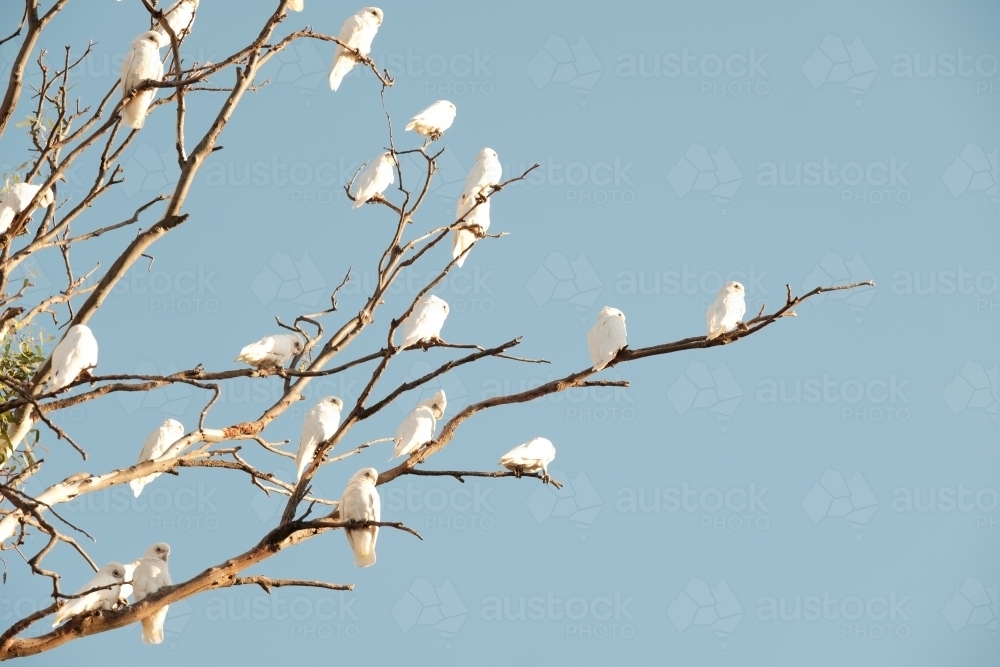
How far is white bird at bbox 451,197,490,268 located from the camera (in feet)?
14.4

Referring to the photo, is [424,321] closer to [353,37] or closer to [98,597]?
[353,37]

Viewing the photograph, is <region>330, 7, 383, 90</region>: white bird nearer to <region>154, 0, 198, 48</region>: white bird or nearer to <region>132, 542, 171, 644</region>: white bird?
<region>154, 0, 198, 48</region>: white bird

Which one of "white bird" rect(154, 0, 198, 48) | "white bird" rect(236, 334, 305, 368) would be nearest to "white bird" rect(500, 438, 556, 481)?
"white bird" rect(236, 334, 305, 368)

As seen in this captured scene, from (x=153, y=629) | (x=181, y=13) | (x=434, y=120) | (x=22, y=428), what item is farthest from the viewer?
(x=434, y=120)

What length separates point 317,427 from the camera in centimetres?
444

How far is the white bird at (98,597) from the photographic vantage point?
3.64 meters

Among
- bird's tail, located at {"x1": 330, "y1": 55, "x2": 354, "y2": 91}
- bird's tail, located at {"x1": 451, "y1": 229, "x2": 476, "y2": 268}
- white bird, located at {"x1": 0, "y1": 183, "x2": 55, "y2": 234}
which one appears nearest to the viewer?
white bird, located at {"x1": 0, "y1": 183, "x2": 55, "y2": 234}

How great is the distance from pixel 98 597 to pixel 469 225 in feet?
6.68

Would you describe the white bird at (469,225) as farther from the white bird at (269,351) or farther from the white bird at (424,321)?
the white bird at (269,351)

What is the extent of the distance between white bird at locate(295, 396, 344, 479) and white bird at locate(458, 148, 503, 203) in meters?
1.19

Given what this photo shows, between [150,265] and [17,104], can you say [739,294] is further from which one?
[17,104]

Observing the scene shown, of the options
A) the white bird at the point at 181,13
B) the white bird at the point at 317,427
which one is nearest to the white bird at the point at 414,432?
the white bird at the point at 317,427

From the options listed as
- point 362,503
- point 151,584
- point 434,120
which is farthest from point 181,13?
point 151,584

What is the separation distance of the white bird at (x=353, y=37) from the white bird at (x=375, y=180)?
505mm
